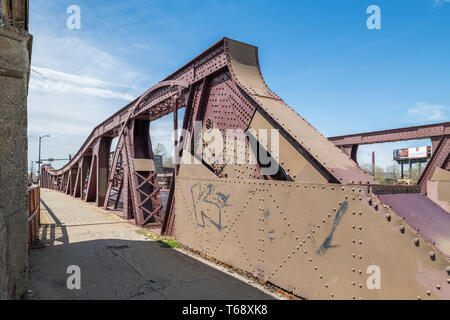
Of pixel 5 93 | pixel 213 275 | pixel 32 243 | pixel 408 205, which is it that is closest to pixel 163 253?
pixel 213 275

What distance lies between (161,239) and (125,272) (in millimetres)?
2754

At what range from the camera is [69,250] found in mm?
7234

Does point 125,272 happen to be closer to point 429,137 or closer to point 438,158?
point 438,158

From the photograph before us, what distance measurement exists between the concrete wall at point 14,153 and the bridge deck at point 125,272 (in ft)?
2.86

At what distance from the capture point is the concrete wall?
3.71m

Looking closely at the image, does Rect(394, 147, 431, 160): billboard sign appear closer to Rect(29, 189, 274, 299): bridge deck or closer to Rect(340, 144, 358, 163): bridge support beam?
Rect(340, 144, 358, 163): bridge support beam

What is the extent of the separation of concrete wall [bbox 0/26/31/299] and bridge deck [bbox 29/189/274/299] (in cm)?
87

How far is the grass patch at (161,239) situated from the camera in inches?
304

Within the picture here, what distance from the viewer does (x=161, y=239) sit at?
8.34 m

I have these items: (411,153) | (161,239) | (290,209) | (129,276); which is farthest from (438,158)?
(411,153)

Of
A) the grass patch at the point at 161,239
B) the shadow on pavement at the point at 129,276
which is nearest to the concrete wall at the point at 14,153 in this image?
the shadow on pavement at the point at 129,276

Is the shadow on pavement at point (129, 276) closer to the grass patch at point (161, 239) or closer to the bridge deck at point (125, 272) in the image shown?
the bridge deck at point (125, 272)
